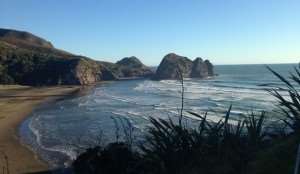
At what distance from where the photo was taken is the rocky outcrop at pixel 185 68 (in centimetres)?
10862

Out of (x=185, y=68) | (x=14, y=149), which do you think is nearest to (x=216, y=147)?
(x=14, y=149)

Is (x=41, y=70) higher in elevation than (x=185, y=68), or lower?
higher

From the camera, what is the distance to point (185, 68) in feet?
366

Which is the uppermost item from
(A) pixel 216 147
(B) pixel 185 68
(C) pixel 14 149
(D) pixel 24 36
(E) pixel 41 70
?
(D) pixel 24 36

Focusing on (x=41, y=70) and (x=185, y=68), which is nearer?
(x=41, y=70)

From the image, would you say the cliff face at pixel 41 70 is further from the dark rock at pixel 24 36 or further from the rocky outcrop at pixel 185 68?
the dark rock at pixel 24 36

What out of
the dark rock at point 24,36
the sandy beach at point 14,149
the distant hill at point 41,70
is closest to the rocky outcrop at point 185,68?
the distant hill at point 41,70

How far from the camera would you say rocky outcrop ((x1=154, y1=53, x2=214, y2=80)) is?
109m

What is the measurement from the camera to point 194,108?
3497 centimetres

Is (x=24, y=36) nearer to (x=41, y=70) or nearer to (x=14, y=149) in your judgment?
(x=41, y=70)

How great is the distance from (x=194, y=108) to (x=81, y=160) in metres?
27.2

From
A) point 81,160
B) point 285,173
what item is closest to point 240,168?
point 285,173

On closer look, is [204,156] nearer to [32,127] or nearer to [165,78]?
[32,127]

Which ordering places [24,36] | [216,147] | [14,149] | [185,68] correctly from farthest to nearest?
[24,36]
[185,68]
[14,149]
[216,147]
